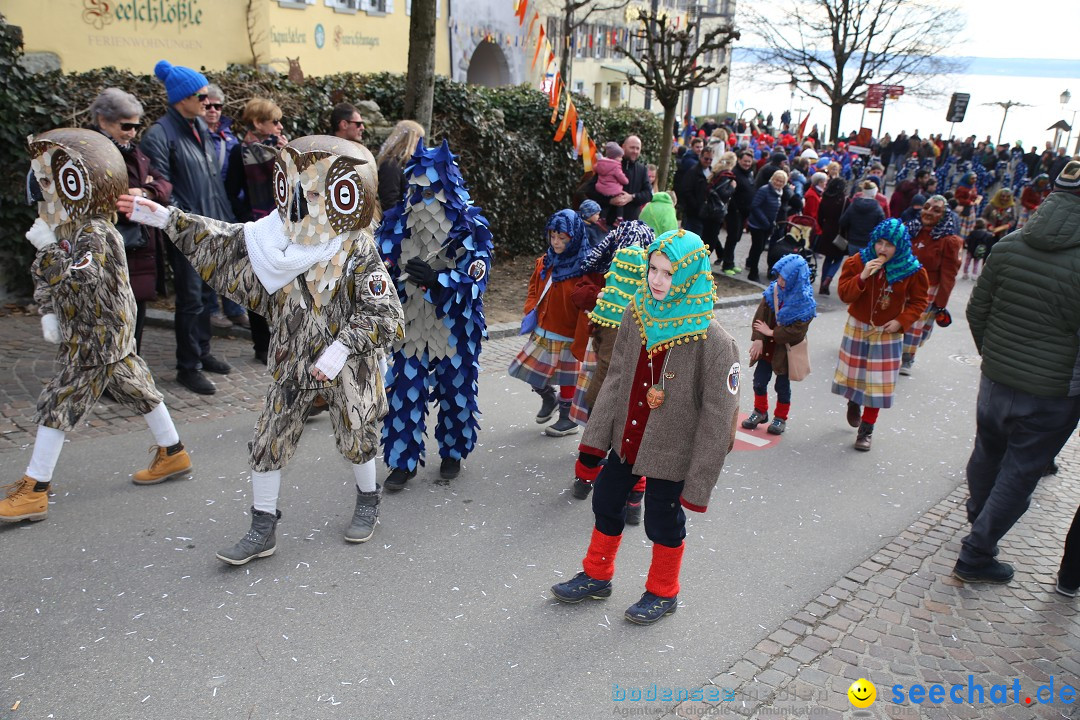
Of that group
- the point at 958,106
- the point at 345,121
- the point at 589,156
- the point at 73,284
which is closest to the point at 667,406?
the point at 73,284

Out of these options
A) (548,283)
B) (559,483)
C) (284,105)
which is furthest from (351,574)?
(284,105)

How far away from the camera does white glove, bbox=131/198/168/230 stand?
151 inches

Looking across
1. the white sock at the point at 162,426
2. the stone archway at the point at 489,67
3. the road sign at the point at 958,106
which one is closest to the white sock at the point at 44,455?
the white sock at the point at 162,426

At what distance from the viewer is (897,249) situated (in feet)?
20.5

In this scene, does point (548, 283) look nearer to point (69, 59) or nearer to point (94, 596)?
point (94, 596)

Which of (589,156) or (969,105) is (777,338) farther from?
(969,105)

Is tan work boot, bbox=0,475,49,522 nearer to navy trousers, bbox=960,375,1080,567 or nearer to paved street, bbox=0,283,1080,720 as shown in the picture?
paved street, bbox=0,283,1080,720

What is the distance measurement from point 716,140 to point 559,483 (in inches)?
561

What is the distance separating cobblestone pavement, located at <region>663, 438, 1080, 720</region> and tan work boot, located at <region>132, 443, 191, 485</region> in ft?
10.9

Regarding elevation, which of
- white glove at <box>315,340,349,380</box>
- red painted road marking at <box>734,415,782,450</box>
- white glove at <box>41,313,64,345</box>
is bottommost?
red painted road marking at <box>734,415,782,450</box>

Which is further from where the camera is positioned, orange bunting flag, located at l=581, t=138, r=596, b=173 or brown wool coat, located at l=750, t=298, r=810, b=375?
orange bunting flag, located at l=581, t=138, r=596, b=173

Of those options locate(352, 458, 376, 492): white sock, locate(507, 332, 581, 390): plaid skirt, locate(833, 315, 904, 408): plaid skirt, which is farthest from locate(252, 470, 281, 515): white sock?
locate(833, 315, 904, 408): plaid skirt

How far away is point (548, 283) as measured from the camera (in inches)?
229

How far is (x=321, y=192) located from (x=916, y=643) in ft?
11.8
